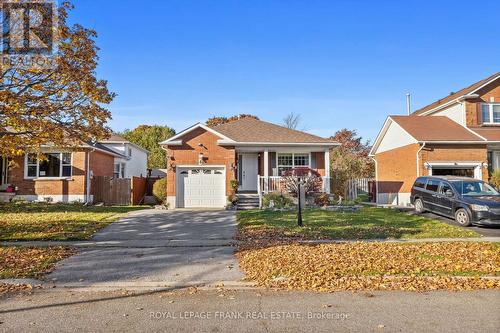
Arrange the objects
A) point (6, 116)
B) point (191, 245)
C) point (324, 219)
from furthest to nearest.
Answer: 1. point (324, 219)
2. point (6, 116)
3. point (191, 245)

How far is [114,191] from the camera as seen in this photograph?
76.7 feet

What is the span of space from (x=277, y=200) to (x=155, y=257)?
10825 mm

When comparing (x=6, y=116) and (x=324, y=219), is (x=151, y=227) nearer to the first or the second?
(x=6, y=116)

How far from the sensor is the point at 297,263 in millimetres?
7977

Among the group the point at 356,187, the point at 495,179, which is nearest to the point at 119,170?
the point at 356,187

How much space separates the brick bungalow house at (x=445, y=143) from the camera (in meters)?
20.9

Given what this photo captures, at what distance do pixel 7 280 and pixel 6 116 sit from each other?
6.17 metres

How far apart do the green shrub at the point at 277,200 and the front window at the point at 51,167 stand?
11961mm

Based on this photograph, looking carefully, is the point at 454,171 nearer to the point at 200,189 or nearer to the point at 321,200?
the point at 321,200

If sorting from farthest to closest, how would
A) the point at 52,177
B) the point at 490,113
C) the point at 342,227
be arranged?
1. the point at 490,113
2. the point at 52,177
3. the point at 342,227

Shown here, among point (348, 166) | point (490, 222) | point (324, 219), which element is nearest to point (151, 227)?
point (324, 219)

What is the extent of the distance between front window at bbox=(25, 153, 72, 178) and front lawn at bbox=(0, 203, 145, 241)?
14.2 feet

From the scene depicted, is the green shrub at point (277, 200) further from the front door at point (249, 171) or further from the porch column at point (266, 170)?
the front door at point (249, 171)

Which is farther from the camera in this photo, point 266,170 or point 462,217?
point 266,170
